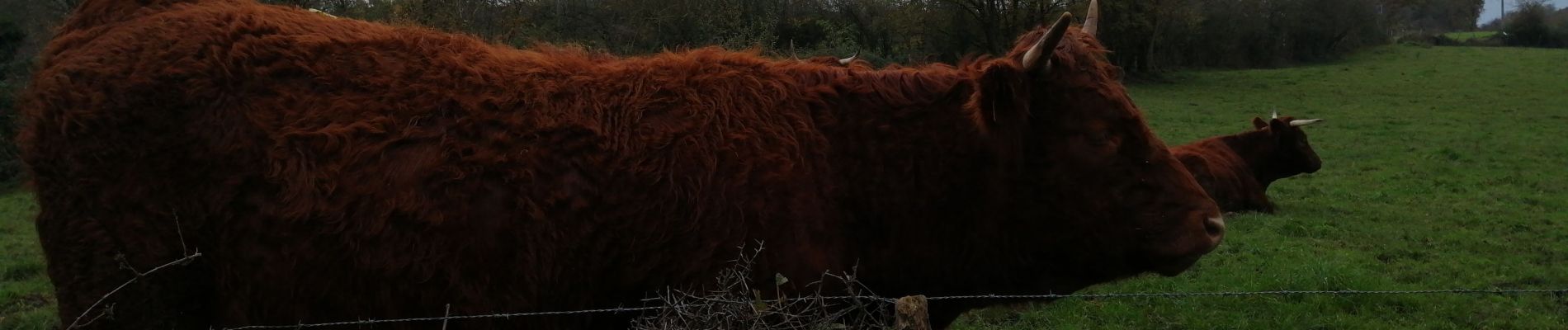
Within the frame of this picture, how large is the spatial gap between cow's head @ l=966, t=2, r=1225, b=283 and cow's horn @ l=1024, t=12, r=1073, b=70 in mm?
19

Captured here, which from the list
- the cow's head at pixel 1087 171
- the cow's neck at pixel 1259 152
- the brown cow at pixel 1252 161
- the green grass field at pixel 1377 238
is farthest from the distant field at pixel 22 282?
the cow's neck at pixel 1259 152

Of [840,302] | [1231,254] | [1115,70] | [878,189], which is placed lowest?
[1231,254]

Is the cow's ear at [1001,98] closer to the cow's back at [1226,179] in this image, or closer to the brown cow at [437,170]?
the brown cow at [437,170]

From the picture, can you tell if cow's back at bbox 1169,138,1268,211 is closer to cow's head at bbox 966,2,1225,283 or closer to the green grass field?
the green grass field

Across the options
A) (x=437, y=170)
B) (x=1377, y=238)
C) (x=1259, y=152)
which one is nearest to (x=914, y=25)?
(x=1259, y=152)

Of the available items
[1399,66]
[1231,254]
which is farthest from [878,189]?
[1399,66]

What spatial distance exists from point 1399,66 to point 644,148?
136 feet

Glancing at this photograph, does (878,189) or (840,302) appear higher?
(878,189)

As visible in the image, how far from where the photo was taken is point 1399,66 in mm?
37469

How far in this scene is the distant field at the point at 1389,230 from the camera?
6680mm

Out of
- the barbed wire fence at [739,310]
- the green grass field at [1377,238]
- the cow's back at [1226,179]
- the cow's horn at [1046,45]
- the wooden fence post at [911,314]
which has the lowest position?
the green grass field at [1377,238]

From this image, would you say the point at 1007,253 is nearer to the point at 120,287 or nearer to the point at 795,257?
the point at 795,257

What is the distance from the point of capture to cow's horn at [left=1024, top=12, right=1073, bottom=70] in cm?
330

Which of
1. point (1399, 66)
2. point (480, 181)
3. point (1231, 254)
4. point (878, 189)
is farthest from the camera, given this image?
point (1399, 66)
